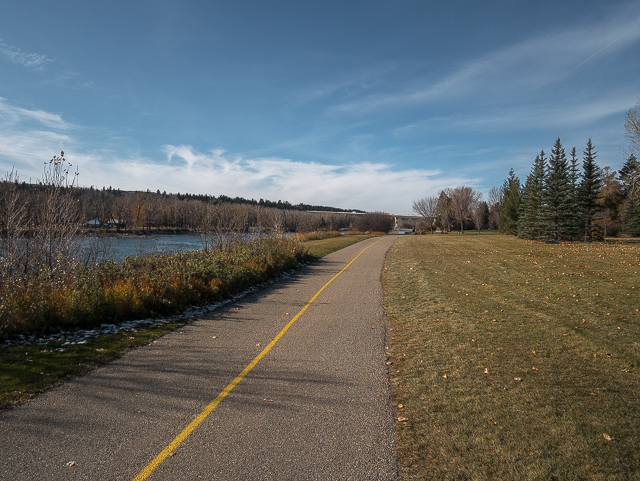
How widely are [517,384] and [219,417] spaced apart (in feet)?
13.2

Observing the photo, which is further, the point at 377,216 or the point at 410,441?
the point at 377,216

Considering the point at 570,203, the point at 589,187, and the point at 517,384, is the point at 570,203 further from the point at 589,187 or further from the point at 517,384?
the point at 517,384

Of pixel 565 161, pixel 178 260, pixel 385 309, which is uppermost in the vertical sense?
pixel 565 161

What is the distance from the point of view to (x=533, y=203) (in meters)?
45.2

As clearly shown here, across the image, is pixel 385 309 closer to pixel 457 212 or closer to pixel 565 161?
pixel 565 161

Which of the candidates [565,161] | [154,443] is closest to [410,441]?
[154,443]

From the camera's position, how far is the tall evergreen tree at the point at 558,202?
37.8 metres

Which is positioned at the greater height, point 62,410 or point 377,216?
point 377,216

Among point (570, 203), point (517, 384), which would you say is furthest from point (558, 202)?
point (517, 384)

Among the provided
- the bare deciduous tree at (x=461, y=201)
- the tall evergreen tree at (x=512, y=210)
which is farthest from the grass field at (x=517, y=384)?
the bare deciduous tree at (x=461, y=201)

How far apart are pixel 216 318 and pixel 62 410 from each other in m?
5.02

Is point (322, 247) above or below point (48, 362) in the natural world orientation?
above

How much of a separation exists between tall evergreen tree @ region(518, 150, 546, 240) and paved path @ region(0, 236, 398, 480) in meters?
42.1

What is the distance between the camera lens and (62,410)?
4426 millimetres
